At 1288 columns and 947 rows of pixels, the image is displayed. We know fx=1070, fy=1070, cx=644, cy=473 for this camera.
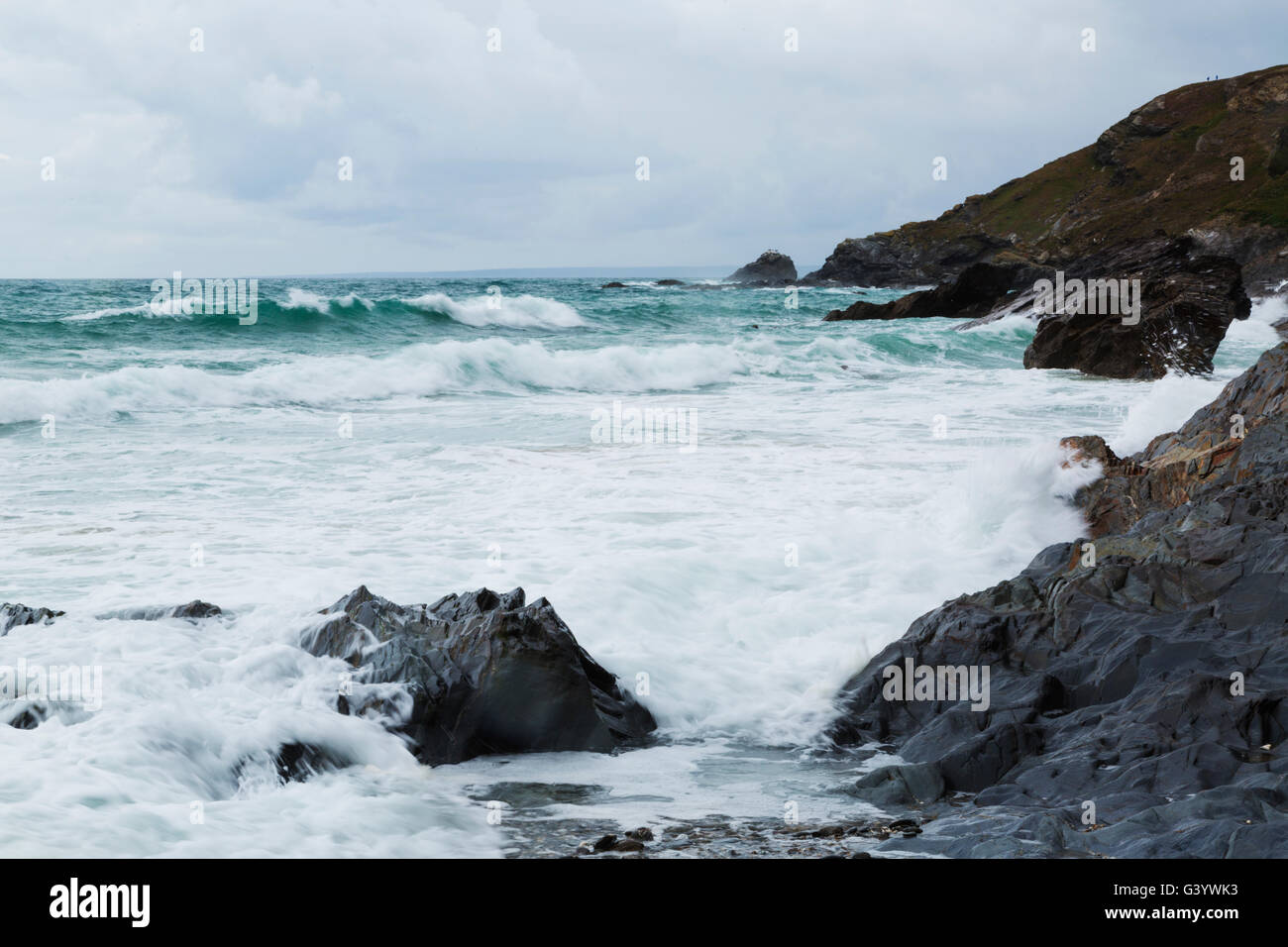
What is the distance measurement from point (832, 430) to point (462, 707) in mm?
9481

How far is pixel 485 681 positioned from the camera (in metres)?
5.20

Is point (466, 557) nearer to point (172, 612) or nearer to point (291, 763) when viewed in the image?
point (172, 612)

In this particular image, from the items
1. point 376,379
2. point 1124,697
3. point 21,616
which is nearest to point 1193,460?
point 1124,697

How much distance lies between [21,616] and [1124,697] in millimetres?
5658

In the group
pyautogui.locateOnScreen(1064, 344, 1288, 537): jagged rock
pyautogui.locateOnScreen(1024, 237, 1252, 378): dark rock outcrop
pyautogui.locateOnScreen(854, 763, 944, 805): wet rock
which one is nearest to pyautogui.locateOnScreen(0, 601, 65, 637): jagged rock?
pyautogui.locateOnScreen(854, 763, 944, 805): wet rock

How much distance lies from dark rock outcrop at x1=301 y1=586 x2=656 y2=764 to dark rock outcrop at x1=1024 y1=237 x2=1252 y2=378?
1721cm

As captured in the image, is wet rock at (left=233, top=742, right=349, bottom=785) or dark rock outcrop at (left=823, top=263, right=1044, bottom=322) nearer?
wet rock at (left=233, top=742, right=349, bottom=785)

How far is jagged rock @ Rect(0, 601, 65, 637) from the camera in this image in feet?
19.0

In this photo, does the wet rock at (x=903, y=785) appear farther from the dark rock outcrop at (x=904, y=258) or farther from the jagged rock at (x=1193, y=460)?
the dark rock outcrop at (x=904, y=258)

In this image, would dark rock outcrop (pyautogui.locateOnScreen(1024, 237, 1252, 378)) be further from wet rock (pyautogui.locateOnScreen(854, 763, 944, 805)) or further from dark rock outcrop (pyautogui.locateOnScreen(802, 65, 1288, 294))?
dark rock outcrop (pyautogui.locateOnScreen(802, 65, 1288, 294))

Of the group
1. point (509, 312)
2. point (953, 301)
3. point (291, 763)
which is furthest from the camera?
point (953, 301)
